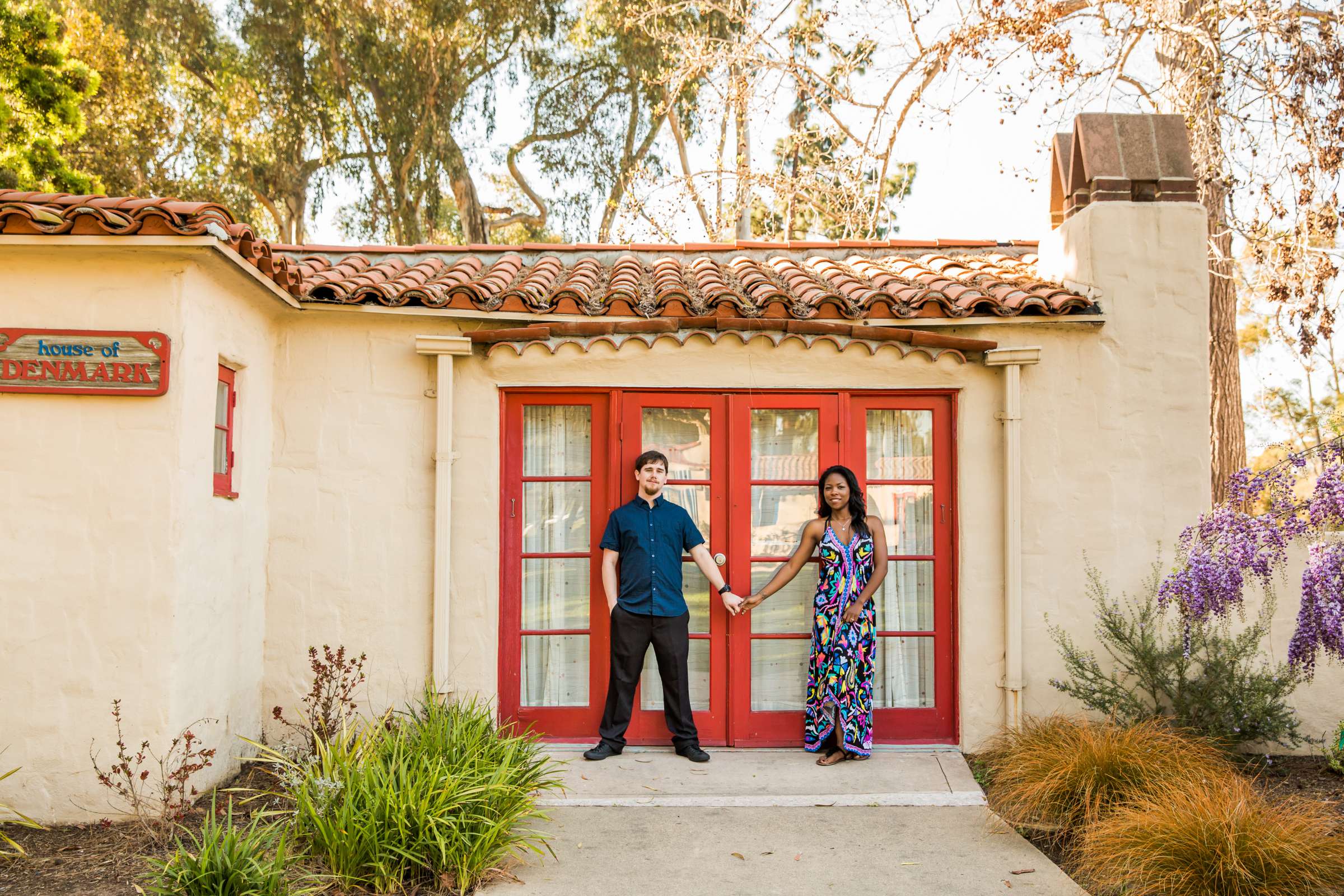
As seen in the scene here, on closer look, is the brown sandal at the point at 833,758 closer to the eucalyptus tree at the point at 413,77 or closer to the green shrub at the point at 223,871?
the green shrub at the point at 223,871

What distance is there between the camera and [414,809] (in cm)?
437

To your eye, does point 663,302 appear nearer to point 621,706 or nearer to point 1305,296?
point 621,706

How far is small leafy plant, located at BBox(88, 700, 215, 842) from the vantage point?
496 centimetres

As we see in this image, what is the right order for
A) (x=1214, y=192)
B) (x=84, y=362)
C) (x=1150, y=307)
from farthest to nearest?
(x=1214, y=192) < (x=1150, y=307) < (x=84, y=362)

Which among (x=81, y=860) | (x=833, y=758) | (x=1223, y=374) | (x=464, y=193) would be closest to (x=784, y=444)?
(x=833, y=758)

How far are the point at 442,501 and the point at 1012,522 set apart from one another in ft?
11.7

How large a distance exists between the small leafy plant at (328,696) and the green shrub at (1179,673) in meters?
4.28

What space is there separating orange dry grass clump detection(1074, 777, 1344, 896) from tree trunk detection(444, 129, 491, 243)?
1608 cm

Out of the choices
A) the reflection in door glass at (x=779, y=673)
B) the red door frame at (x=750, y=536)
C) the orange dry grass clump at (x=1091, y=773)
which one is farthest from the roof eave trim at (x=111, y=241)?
the orange dry grass clump at (x=1091, y=773)

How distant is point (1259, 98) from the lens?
399 inches

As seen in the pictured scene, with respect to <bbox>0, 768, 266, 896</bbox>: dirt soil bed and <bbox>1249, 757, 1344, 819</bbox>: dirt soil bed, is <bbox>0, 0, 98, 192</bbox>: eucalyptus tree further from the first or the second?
<bbox>1249, 757, 1344, 819</bbox>: dirt soil bed

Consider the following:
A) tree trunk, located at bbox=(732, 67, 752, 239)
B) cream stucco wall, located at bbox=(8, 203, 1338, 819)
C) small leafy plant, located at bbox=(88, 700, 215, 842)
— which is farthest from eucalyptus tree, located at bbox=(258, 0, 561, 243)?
small leafy plant, located at bbox=(88, 700, 215, 842)

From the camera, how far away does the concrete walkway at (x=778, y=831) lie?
179 inches

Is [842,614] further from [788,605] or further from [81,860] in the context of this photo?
[81,860]
